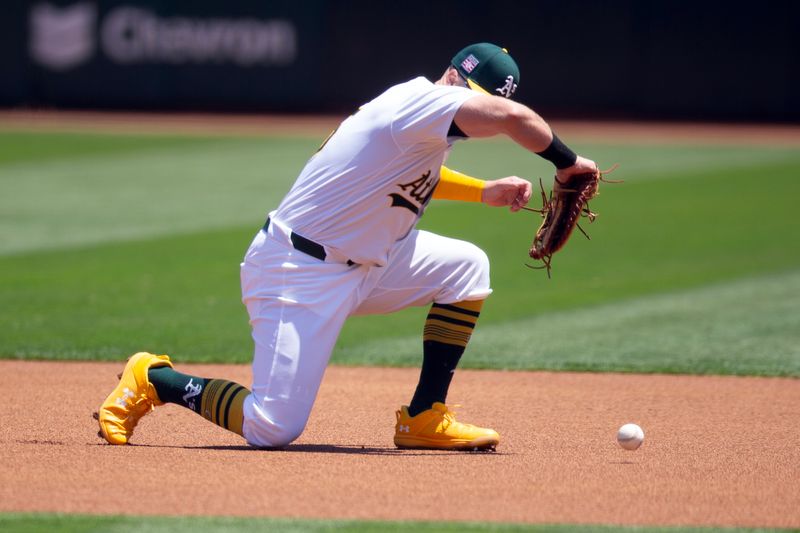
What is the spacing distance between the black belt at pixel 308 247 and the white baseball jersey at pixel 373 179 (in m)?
0.02

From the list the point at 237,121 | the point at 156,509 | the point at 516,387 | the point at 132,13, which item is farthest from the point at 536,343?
the point at 132,13

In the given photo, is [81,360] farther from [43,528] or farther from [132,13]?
[132,13]

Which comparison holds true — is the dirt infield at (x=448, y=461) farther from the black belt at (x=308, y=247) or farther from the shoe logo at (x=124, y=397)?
the black belt at (x=308, y=247)

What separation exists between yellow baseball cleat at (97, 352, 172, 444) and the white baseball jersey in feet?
2.73

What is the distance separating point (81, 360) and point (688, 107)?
21357 millimetres

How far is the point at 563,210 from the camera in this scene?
15.6 feet

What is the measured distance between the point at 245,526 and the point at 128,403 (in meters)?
A: 1.34

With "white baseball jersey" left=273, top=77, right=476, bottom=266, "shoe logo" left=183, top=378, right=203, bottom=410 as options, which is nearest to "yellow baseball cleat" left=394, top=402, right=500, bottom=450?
"white baseball jersey" left=273, top=77, right=476, bottom=266

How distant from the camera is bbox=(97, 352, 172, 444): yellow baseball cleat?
15.8ft

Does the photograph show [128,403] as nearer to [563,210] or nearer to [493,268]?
[563,210]

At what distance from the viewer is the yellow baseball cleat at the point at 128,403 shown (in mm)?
4809

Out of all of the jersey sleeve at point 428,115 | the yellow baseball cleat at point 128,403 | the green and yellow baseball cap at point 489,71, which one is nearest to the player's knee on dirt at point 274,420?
the yellow baseball cleat at point 128,403

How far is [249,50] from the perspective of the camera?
26375mm

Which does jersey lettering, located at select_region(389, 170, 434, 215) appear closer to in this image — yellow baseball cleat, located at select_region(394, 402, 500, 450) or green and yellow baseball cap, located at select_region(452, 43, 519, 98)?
green and yellow baseball cap, located at select_region(452, 43, 519, 98)
